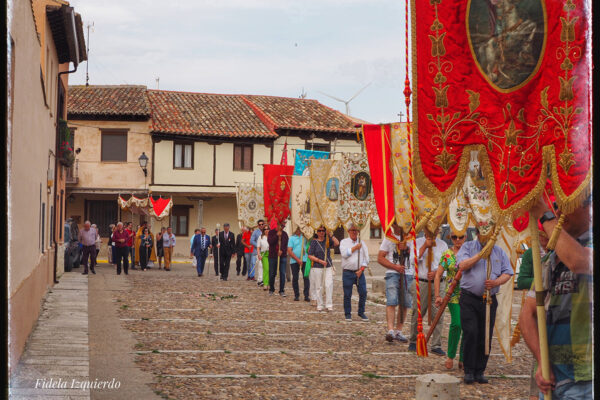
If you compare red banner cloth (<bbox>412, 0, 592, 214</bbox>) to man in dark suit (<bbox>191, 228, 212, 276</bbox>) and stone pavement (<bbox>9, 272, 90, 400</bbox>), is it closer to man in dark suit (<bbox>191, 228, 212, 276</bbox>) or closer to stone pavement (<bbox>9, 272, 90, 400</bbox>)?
stone pavement (<bbox>9, 272, 90, 400</bbox>)

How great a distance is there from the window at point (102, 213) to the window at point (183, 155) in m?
4.01

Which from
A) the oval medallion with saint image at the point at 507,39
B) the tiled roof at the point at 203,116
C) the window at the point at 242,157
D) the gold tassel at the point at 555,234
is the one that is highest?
the tiled roof at the point at 203,116

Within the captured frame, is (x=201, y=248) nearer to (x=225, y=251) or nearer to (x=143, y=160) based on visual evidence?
(x=225, y=251)

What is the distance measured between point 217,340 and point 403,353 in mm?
3003

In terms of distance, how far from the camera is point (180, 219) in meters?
43.0

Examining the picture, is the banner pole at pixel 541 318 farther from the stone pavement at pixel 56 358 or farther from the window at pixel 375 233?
the window at pixel 375 233

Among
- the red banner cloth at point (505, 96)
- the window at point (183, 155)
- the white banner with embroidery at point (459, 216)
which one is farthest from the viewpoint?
the window at point (183, 155)

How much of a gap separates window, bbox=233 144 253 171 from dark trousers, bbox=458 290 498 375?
113ft

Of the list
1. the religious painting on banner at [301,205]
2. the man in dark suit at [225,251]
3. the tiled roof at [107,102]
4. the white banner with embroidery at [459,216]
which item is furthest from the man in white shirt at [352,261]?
the tiled roof at [107,102]

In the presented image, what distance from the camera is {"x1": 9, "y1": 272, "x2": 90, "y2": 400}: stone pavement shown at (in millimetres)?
8250

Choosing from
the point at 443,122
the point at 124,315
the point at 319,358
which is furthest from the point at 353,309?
the point at 443,122

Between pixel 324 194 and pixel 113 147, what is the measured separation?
25.5 m

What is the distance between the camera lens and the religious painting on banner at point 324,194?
18438mm

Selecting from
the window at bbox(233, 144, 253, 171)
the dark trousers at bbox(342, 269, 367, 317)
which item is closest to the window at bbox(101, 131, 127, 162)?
the window at bbox(233, 144, 253, 171)
